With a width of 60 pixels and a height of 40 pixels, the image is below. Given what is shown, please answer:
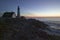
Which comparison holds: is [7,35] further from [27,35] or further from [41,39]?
[41,39]

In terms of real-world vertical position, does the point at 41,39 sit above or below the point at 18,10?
below

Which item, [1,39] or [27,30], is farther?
[27,30]

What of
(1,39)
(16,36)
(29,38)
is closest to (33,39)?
(29,38)

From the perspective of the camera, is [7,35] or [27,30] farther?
[27,30]

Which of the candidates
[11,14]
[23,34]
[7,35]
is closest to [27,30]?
[23,34]

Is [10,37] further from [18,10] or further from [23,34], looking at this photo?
[18,10]

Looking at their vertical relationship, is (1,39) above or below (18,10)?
below

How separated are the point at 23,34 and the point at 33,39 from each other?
3.85ft

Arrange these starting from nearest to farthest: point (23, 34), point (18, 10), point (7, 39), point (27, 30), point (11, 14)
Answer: point (7, 39)
point (23, 34)
point (27, 30)
point (18, 10)
point (11, 14)

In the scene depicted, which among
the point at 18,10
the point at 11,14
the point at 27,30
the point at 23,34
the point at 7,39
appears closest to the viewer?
the point at 7,39

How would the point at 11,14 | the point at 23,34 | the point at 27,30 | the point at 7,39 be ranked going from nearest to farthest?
the point at 7,39, the point at 23,34, the point at 27,30, the point at 11,14

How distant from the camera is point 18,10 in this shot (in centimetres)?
3475

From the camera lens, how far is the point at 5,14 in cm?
4903

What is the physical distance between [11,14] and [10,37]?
33.8 metres
